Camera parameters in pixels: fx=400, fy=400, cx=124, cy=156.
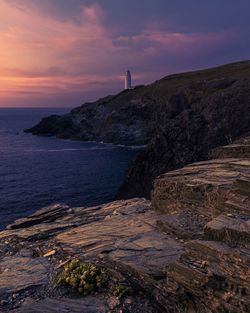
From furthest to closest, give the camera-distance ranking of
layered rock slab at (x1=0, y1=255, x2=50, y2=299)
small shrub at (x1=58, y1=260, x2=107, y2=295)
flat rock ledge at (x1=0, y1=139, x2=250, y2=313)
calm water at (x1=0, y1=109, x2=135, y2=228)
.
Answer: calm water at (x1=0, y1=109, x2=135, y2=228)
layered rock slab at (x1=0, y1=255, x2=50, y2=299)
small shrub at (x1=58, y1=260, x2=107, y2=295)
flat rock ledge at (x1=0, y1=139, x2=250, y2=313)

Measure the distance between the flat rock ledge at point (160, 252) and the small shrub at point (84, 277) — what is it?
0.27 meters

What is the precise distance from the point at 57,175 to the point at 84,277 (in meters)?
68.6

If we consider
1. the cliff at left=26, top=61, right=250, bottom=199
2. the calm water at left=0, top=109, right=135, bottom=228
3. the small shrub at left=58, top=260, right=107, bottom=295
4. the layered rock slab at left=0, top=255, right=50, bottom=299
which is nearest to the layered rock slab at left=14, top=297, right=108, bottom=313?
the small shrub at left=58, top=260, right=107, bottom=295

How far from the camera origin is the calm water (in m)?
59.8

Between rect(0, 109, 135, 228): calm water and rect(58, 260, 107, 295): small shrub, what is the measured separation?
3649 cm

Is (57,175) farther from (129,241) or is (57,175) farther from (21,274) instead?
(129,241)

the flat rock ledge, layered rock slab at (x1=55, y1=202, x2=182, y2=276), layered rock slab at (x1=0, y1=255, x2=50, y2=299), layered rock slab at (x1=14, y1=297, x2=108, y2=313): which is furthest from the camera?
layered rock slab at (x1=0, y1=255, x2=50, y2=299)

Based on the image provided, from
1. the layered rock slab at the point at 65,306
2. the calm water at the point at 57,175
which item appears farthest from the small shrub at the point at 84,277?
the calm water at the point at 57,175

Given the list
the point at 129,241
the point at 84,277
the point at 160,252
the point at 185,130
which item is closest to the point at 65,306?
the point at 84,277

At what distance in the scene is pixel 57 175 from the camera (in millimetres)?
81438

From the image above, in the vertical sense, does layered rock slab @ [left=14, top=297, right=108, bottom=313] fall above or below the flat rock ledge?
below

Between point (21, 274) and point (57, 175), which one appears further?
point (57, 175)

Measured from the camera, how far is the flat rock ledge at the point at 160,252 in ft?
38.6

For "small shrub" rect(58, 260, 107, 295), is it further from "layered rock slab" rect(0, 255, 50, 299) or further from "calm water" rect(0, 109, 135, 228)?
"calm water" rect(0, 109, 135, 228)
